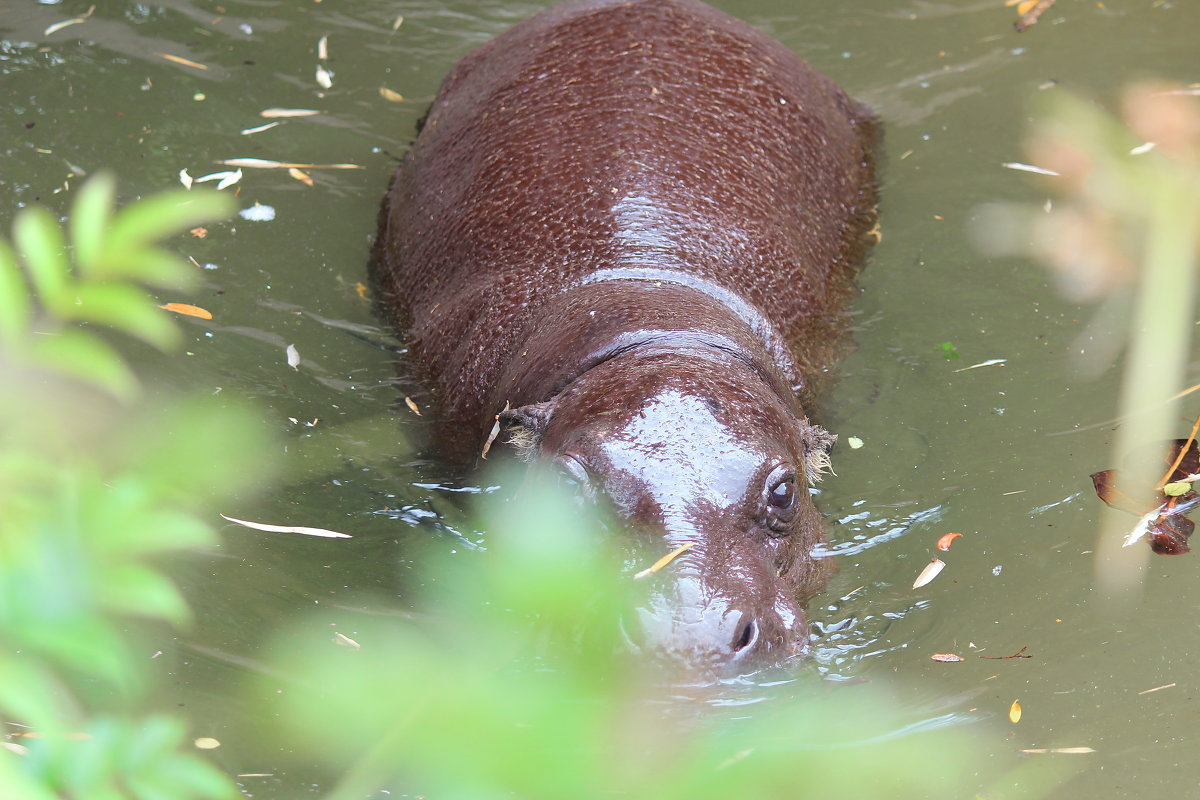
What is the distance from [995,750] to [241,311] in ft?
13.7

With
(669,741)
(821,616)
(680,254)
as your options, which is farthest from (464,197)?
(669,741)

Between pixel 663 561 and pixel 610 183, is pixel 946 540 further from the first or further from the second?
pixel 610 183

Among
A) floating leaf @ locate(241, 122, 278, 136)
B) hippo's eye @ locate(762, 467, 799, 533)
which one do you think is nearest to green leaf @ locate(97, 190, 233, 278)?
hippo's eye @ locate(762, 467, 799, 533)

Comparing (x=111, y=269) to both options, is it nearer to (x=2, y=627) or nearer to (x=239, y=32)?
(x=2, y=627)

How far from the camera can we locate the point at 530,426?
4.29 meters

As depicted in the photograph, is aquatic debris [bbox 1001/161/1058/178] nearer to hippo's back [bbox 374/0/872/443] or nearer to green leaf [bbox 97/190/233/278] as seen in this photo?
hippo's back [bbox 374/0/872/443]

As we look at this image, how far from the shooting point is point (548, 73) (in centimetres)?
588

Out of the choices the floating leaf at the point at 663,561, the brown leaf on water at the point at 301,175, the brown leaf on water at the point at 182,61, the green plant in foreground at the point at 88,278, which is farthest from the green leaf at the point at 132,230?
the brown leaf on water at the point at 182,61

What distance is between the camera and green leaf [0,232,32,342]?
90 cm

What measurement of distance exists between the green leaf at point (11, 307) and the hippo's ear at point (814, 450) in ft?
11.8

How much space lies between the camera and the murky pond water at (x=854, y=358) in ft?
12.6

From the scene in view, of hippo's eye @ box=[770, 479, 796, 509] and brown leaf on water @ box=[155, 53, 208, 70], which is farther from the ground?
brown leaf on water @ box=[155, 53, 208, 70]

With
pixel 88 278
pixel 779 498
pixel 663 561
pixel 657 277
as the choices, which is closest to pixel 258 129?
pixel 657 277

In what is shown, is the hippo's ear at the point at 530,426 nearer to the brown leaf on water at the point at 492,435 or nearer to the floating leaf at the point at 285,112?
the brown leaf on water at the point at 492,435
